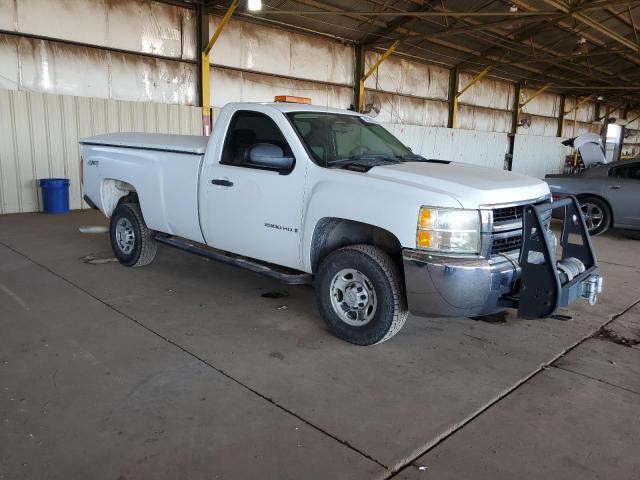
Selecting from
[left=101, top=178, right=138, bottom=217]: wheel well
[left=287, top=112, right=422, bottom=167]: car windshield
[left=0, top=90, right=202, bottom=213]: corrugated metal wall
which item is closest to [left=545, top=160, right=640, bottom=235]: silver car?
[left=287, top=112, right=422, bottom=167]: car windshield

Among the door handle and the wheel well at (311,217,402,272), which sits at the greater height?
the door handle

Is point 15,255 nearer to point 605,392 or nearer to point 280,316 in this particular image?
point 280,316

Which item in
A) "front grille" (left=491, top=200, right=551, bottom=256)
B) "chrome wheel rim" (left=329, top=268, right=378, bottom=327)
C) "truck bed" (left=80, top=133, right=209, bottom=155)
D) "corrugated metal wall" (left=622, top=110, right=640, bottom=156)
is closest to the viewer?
"front grille" (left=491, top=200, right=551, bottom=256)

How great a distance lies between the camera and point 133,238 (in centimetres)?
607

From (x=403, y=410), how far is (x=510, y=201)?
1727 mm

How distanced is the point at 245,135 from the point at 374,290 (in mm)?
2002

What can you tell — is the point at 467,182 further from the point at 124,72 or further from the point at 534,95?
the point at 534,95

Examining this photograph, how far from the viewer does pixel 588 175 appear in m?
9.59

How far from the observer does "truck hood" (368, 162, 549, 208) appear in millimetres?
3607

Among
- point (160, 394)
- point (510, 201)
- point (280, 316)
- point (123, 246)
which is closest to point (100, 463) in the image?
point (160, 394)

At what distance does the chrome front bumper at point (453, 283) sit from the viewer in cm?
352

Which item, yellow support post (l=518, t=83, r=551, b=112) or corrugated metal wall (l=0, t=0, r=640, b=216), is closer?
corrugated metal wall (l=0, t=0, r=640, b=216)

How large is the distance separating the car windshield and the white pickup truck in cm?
2

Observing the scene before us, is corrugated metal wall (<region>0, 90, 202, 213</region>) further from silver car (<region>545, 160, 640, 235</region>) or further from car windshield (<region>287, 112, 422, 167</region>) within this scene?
silver car (<region>545, 160, 640, 235</region>)
